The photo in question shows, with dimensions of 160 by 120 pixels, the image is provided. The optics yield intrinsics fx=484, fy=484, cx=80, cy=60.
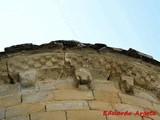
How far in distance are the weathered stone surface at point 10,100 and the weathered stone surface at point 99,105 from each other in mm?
965

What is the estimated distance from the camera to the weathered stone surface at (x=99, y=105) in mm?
6248

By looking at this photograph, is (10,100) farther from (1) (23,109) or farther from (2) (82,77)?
(2) (82,77)

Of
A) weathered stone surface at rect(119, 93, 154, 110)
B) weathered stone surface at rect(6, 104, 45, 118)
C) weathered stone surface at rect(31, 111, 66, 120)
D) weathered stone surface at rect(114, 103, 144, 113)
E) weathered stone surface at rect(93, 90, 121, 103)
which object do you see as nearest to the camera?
weathered stone surface at rect(31, 111, 66, 120)

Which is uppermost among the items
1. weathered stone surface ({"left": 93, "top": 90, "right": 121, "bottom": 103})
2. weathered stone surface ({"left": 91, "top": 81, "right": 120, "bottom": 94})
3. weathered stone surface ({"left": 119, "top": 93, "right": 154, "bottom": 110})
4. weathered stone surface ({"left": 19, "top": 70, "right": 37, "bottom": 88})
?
weathered stone surface ({"left": 19, "top": 70, "right": 37, "bottom": 88})

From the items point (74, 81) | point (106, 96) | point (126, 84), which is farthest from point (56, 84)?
point (126, 84)

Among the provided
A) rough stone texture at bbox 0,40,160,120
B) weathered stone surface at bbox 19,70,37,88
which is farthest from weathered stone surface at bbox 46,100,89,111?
weathered stone surface at bbox 19,70,37,88

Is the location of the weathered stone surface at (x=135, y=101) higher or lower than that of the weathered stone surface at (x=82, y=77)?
lower

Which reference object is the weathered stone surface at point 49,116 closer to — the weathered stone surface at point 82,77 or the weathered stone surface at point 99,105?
the weathered stone surface at point 99,105

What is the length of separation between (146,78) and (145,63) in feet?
1.11

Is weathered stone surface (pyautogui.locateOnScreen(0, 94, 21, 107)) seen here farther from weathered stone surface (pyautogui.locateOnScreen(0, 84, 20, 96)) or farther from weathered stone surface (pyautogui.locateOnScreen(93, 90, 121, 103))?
weathered stone surface (pyautogui.locateOnScreen(93, 90, 121, 103))

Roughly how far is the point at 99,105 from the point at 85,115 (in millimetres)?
360

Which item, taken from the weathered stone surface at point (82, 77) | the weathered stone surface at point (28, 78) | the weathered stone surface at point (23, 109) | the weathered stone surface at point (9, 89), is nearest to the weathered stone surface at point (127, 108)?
the weathered stone surface at point (82, 77)

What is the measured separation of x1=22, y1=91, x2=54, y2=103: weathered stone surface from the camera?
6.38 metres

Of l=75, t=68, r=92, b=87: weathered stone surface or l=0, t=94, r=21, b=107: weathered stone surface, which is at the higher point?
l=75, t=68, r=92, b=87: weathered stone surface
